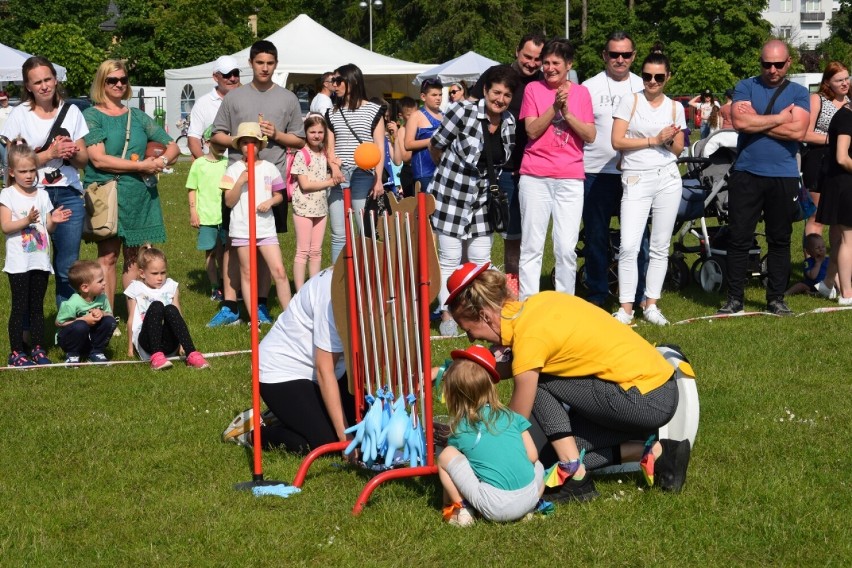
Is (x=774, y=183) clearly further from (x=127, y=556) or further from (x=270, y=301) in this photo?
(x=127, y=556)

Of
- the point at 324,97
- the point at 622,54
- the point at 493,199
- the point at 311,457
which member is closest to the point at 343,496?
the point at 311,457

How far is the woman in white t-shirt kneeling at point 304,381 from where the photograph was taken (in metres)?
5.57

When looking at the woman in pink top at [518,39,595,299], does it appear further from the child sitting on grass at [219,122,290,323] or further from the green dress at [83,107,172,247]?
the green dress at [83,107,172,247]

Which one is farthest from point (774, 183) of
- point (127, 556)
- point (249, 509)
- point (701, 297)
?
point (127, 556)

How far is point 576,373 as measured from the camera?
16.8 feet

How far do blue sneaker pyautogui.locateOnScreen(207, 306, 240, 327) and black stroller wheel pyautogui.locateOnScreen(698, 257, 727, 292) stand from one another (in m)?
4.20

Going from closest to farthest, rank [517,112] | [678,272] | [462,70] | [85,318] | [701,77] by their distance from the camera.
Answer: [85,318] → [517,112] → [678,272] → [462,70] → [701,77]

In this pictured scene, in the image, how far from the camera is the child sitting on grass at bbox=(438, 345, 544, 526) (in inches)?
190

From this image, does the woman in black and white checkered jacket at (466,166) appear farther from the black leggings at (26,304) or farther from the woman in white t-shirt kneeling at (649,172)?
the black leggings at (26,304)

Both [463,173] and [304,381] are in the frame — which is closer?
[304,381]

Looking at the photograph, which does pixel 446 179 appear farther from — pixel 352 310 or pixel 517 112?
pixel 352 310

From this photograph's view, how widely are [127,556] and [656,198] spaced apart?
18.2ft

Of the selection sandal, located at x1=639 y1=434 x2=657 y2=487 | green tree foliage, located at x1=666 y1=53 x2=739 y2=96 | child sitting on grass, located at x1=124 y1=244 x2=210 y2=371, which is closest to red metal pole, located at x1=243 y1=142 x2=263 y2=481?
sandal, located at x1=639 y1=434 x2=657 y2=487

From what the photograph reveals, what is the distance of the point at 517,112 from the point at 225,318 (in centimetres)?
298
